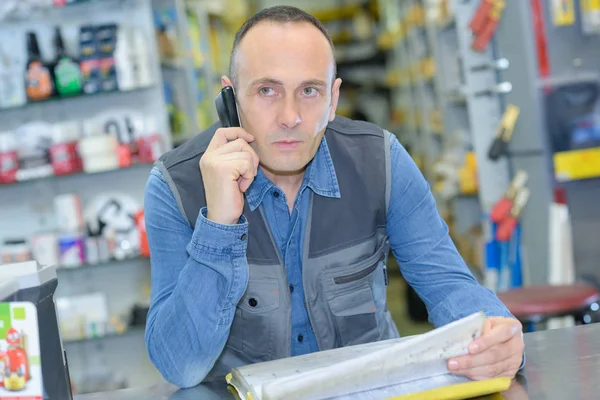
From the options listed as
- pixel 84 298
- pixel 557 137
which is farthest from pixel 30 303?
pixel 557 137

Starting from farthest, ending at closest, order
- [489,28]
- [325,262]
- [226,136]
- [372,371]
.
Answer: [489,28] → [325,262] → [226,136] → [372,371]

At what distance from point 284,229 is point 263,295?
0.62 ft

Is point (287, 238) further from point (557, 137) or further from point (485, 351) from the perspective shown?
point (557, 137)

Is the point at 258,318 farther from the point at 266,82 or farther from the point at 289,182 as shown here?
the point at 266,82

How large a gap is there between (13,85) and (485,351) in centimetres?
328

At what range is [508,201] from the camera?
4340 mm

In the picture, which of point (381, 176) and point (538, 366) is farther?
point (381, 176)

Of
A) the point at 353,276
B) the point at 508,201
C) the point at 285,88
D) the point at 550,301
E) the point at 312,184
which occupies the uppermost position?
the point at 285,88

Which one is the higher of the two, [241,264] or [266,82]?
[266,82]

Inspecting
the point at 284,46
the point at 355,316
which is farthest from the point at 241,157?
the point at 355,316

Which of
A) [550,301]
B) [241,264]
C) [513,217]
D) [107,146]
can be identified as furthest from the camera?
[513,217]

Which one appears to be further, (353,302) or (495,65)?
(495,65)

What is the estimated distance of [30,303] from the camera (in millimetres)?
1202

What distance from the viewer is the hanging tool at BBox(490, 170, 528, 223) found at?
4219 millimetres
